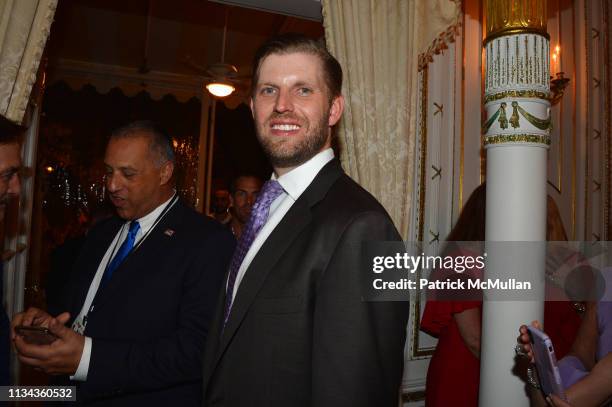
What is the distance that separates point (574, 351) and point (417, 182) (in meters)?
1.52

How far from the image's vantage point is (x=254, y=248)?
4.64ft

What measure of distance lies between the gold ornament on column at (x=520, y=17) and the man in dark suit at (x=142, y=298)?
175 cm

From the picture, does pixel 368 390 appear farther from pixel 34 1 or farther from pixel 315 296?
pixel 34 1

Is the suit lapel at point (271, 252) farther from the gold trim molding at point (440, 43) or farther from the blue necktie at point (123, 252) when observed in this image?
the gold trim molding at point (440, 43)

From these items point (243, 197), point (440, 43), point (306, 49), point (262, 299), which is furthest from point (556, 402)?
point (243, 197)

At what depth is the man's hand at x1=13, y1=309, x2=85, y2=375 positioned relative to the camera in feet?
5.08

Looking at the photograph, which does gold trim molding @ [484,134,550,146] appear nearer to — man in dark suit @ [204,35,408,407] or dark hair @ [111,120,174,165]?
man in dark suit @ [204,35,408,407]

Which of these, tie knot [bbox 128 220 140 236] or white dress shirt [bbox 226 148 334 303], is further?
tie knot [bbox 128 220 140 236]

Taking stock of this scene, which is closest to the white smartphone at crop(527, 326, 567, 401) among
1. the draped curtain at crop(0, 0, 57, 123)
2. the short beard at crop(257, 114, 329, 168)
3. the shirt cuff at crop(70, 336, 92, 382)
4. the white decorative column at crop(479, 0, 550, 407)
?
the white decorative column at crop(479, 0, 550, 407)

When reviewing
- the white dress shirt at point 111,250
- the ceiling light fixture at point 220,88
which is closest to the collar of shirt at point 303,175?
the white dress shirt at point 111,250

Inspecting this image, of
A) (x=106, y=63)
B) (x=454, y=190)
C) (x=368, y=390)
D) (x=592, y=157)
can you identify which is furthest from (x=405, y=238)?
(x=106, y=63)

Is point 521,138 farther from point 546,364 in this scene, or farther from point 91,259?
point 91,259

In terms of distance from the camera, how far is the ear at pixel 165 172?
2.08 metres

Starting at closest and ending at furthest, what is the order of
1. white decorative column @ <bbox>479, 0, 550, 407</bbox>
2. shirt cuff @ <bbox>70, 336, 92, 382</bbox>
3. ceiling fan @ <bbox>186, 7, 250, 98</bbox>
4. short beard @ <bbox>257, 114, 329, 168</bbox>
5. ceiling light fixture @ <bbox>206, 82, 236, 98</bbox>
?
short beard @ <bbox>257, 114, 329, 168</bbox>, shirt cuff @ <bbox>70, 336, 92, 382</bbox>, white decorative column @ <bbox>479, 0, 550, 407</bbox>, ceiling fan @ <bbox>186, 7, 250, 98</bbox>, ceiling light fixture @ <bbox>206, 82, 236, 98</bbox>
